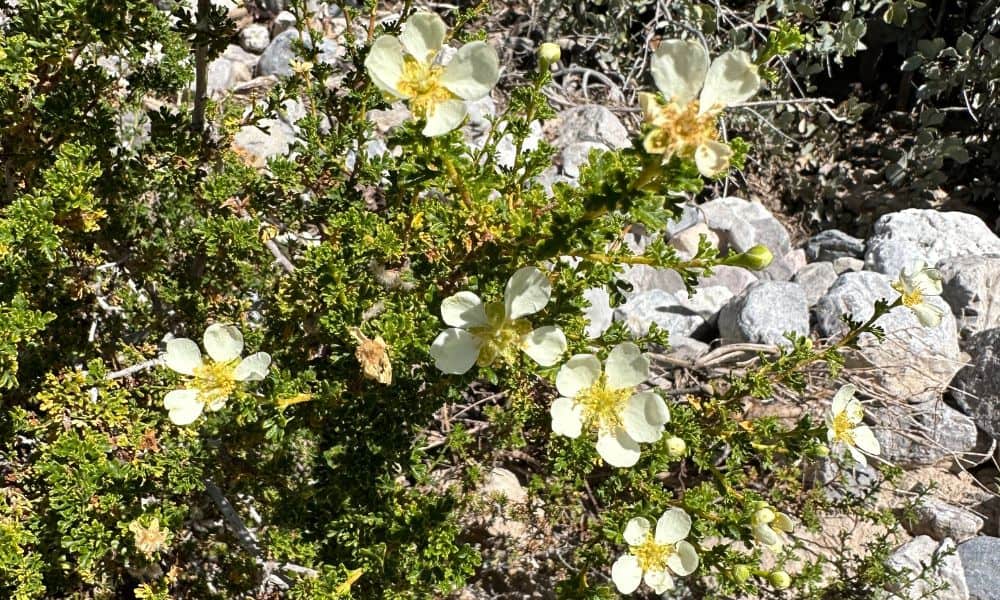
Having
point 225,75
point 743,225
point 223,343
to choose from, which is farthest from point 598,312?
point 225,75

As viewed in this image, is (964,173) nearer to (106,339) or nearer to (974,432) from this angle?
(974,432)

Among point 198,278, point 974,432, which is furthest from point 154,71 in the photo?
point 974,432

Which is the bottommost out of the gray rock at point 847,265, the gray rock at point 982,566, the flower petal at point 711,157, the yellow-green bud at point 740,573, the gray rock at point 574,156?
the gray rock at point 982,566

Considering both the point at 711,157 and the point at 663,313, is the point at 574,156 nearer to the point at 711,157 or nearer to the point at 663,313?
the point at 663,313

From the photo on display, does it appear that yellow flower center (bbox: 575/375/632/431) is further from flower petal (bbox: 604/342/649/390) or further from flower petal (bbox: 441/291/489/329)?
flower petal (bbox: 441/291/489/329)

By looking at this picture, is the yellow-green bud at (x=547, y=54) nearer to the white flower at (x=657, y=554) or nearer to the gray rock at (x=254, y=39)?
the white flower at (x=657, y=554)

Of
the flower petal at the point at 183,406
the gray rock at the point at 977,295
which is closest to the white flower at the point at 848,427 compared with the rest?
the flower petal at the point at 183,406
